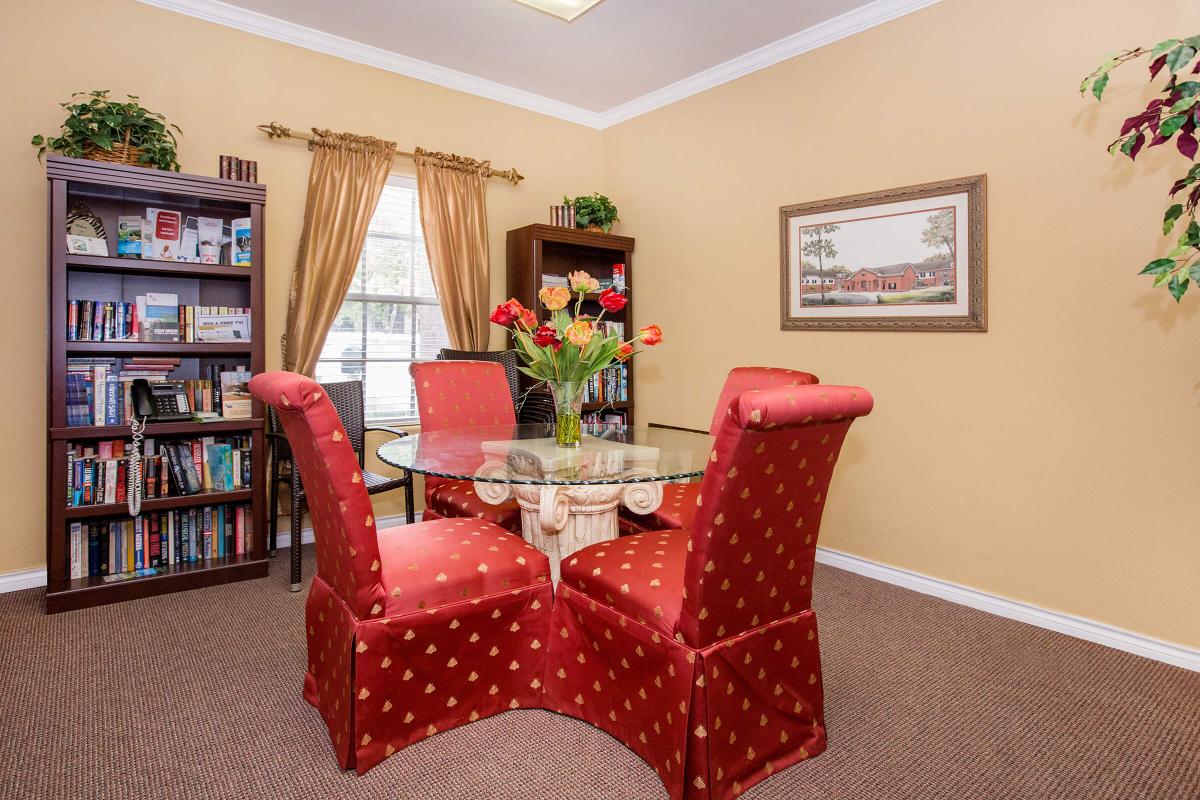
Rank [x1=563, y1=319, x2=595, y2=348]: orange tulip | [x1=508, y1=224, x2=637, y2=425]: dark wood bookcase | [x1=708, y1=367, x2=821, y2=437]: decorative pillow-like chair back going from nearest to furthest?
[x1=563, y1=319, x2=595, y2=348]: orange tulip → [x1=708, y1=367, x2=821, y2=437]: decorative pillow-like chair back → [x1=508, y1=224, x2=637, y2=425]: dark wood bookcase

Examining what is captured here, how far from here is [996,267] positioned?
294 centimetres

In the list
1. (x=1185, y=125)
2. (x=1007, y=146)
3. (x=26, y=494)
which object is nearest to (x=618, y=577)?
(x=1185, y=125)

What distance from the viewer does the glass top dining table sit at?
192 cm

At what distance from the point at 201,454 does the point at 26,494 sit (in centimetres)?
76

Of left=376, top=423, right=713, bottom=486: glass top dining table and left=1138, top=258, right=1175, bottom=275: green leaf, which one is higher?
left=1138, top=258, right=1175, bottom=275: green leaf

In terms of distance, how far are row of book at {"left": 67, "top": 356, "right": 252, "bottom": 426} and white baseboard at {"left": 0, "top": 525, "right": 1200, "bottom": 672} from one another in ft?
2.77

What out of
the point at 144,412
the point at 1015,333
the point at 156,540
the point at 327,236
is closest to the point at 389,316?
the point at 327,236

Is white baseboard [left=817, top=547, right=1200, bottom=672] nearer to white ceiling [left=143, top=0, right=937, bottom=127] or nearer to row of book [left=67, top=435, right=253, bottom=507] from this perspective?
white ceiling [left=143, top=0, right=937, bottom=127]

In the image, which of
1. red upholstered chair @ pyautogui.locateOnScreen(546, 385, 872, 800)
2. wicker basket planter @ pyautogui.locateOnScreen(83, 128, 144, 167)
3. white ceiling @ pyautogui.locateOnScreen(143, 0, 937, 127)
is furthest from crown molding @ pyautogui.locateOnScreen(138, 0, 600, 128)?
red upholstered chair @ pyautogui.locateOnScreen(546, 385, 872, 800)

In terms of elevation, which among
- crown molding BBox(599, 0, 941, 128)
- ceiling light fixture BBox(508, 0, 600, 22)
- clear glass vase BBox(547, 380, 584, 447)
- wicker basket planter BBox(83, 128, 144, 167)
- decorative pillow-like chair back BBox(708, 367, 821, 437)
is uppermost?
crown molding BBox(599, 0, 941, 128)

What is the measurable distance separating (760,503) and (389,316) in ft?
10.3

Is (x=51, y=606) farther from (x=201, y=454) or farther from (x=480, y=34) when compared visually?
(x=480, y=34)

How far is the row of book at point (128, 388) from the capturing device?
9.64 feet

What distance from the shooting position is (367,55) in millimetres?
3869
